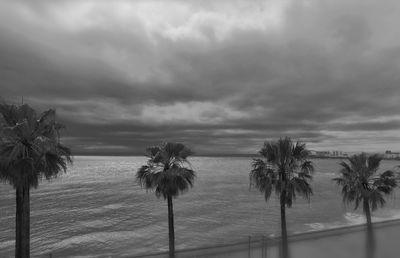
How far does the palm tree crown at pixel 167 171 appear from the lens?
19609mm

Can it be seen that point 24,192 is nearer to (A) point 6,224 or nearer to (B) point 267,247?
(B) point 267,247

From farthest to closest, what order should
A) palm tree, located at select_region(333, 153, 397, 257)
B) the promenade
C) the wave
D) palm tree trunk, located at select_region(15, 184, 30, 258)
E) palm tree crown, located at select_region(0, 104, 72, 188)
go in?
the wave
palm tree, located at select_region(333, 153, 397, 257)
the promenade
palm tree trunk, located at select_region(15, 184, 30, 258)
palm tree crown, located at select_region(0, 104, 72, 188)

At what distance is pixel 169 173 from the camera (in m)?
19.6

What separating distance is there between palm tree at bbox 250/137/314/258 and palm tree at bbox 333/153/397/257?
18.3 ft

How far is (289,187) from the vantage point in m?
20.6

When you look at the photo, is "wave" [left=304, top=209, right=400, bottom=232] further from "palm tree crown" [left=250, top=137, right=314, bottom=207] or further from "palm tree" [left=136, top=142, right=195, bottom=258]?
"palm tree" [left=136, top=142, right=195, bottom=258]

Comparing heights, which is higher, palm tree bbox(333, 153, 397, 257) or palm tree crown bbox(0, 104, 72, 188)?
palm tree crown bbox(0, 104, 72, 188)

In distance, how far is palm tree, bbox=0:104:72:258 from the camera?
14102 millimetres

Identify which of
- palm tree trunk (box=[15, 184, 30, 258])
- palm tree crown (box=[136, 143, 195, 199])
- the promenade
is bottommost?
the promenade

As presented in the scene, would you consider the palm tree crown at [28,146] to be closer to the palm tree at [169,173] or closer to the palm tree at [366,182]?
the palm tree at [169,173]

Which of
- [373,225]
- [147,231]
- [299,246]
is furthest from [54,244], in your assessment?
[373,225]

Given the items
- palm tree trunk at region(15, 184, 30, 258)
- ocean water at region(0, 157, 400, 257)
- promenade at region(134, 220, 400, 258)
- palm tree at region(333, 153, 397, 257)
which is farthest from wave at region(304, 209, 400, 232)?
palm tree trunk at region(15, 184, 30, 258)

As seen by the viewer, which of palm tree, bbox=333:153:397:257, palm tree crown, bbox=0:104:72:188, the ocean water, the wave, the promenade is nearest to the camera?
palm tree crown, bbox=0:104:72:188

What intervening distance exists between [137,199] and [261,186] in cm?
5823
